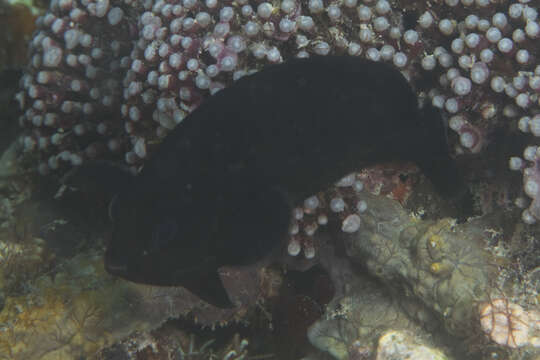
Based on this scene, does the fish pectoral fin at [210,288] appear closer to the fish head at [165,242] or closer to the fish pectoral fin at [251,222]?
the fish head at [165,242]

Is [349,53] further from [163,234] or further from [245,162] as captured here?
[163,234]

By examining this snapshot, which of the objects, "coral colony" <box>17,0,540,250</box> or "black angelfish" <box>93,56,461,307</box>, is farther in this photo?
"coral colony" <box>17,0,540,250</box>

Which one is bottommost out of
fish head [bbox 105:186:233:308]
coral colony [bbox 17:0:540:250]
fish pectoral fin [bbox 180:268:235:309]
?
fish pectoral fin [bbox 180:268:235:309]

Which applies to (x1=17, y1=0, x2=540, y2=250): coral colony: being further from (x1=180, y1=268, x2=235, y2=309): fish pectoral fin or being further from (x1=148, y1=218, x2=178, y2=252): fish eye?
(x1=148, y1=218, x2=178, y2=252): fish eye

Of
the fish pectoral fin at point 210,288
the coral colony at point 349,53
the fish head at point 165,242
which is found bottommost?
the fish pectoral fin at point 210,288

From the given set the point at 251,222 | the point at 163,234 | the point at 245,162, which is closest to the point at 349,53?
the point at 245,162

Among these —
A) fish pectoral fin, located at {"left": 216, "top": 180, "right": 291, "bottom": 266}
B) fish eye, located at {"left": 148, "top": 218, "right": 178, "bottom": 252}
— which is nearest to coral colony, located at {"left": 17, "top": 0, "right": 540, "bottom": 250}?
fish pectoral fin, located at {"left": 216, "top": 180, "right": 291, "bottom": 266}

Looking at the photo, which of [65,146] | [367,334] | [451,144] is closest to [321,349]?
[367,334]

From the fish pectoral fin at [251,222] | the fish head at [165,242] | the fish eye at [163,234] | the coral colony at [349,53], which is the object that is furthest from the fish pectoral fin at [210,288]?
the coral colony at [349,53]
